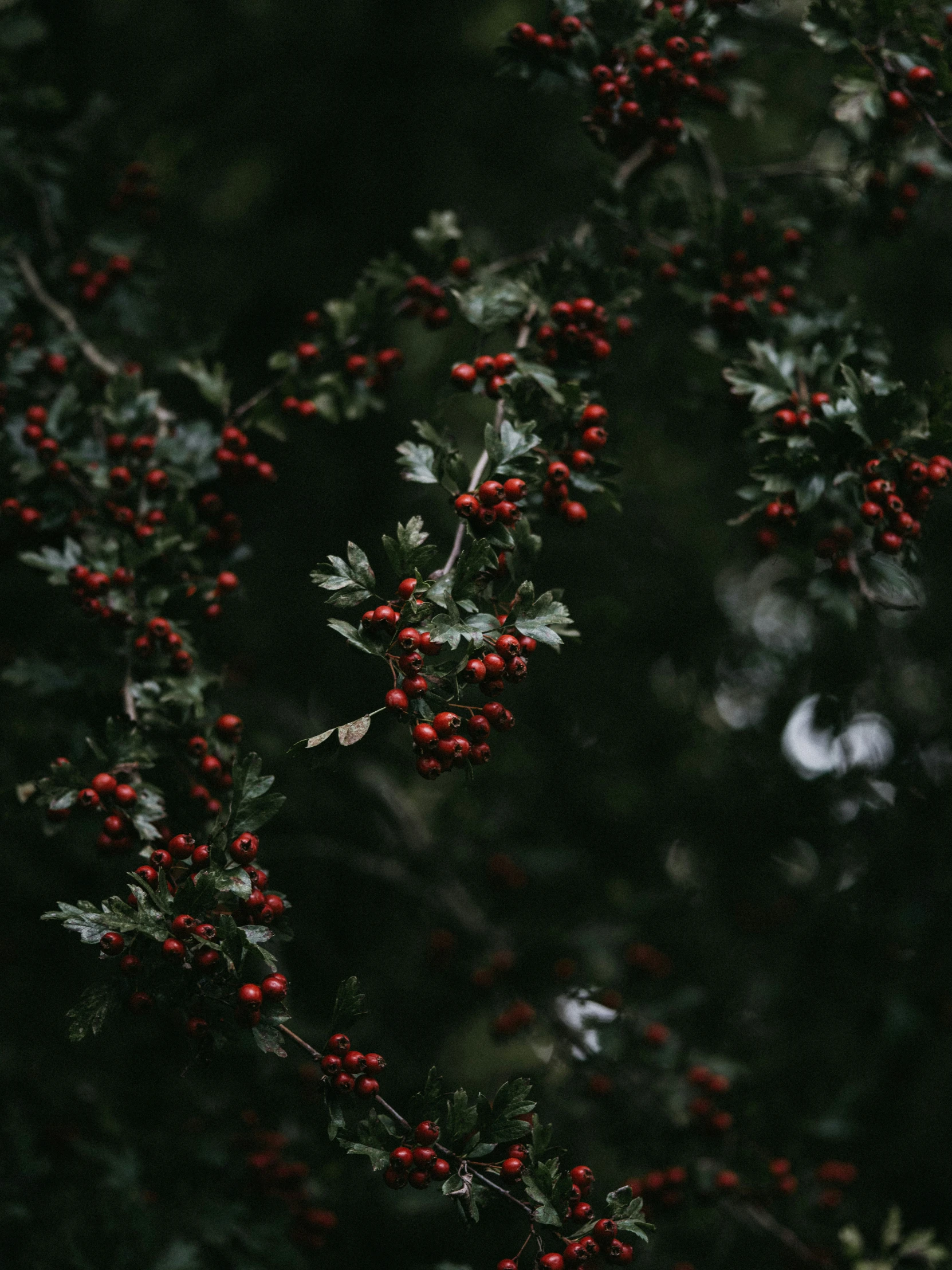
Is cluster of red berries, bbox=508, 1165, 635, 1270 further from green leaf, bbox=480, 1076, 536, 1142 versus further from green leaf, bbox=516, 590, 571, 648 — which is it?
green leaf, bbox=516, 590, 571, 648

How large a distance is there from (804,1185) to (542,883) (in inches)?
60.6

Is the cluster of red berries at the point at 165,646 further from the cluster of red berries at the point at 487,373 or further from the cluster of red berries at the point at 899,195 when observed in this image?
the cluster of red berries at the point at 899,195

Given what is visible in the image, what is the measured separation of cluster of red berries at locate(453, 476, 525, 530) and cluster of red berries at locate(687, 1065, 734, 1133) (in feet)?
7.38

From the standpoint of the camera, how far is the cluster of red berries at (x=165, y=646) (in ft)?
8.61

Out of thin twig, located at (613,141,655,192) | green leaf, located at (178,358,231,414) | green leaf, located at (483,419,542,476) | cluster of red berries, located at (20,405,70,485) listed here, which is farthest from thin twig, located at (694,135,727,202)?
cluster of red berries, located at (20,405,70,485)

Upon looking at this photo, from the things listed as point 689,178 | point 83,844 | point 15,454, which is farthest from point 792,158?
point 83,844

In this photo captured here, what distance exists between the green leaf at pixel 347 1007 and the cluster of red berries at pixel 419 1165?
0.26 metres

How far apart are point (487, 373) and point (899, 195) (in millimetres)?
1636

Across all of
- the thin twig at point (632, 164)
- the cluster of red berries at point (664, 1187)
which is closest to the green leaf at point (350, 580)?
the thin twig at point (632, 164)

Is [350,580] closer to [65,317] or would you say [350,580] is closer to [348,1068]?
[348,1068]

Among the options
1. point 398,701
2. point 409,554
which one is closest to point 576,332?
point 409,554

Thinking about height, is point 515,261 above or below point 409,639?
above

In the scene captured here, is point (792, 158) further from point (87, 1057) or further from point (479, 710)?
point (87, 1057)

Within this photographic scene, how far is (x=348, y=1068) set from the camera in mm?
2158
